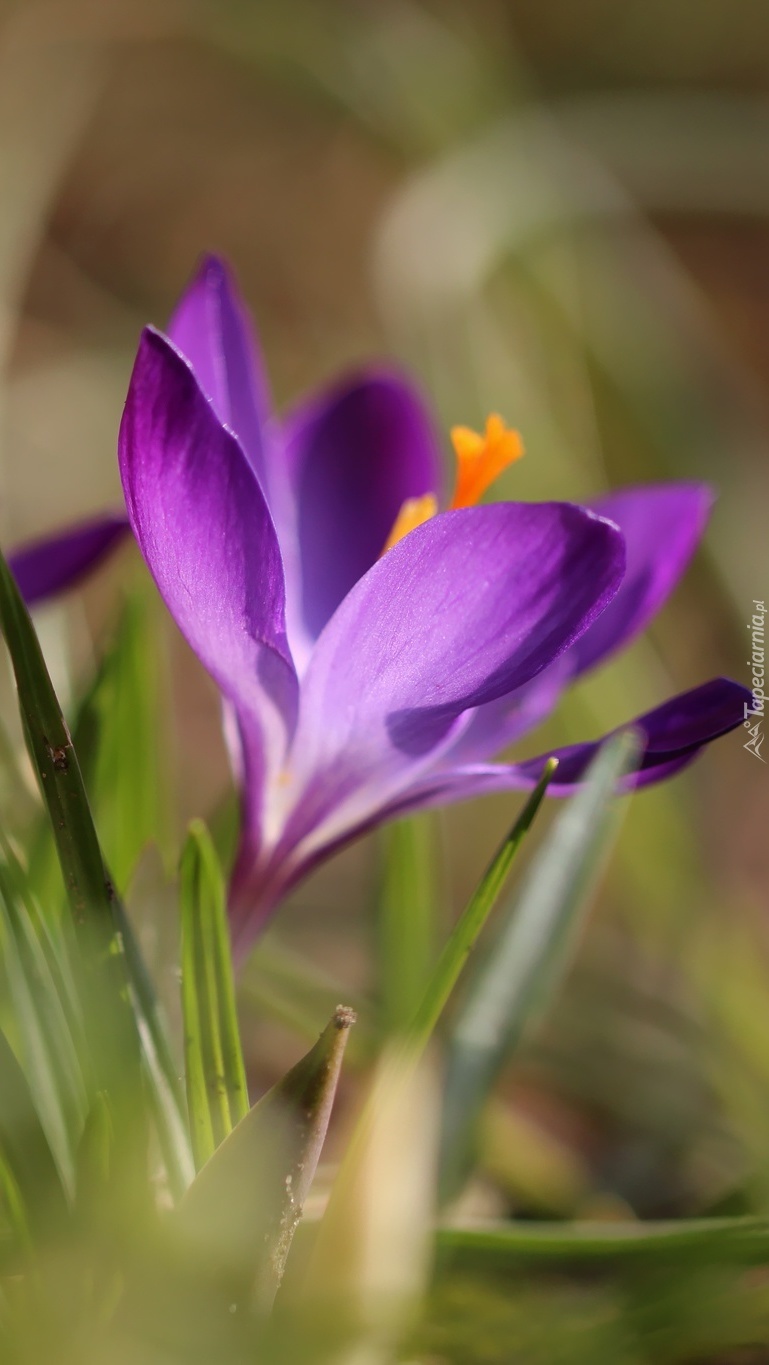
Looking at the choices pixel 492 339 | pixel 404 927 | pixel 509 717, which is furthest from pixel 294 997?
pixel 492 339

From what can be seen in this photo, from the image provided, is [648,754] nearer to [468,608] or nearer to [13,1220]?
[468,608]

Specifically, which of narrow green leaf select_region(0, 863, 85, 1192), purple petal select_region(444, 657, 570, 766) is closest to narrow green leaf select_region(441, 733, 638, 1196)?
purple petal select_region(444, 657, 570, 766)

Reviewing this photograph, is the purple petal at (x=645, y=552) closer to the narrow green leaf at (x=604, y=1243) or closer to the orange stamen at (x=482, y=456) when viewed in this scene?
the orange stamen at (x=482, y=456)

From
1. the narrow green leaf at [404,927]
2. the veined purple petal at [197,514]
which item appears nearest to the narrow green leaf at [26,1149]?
the veined purple petal at [197,514]

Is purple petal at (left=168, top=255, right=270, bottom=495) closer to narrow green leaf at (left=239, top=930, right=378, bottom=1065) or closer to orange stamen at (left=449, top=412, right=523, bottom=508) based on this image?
orange stamen at (left=449, top=412, right=523, bottom=508)

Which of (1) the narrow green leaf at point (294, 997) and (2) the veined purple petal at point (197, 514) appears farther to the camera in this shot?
(1) the narrow green leaf at point (294, 997)

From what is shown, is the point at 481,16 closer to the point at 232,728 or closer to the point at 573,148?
the point at 573,148
